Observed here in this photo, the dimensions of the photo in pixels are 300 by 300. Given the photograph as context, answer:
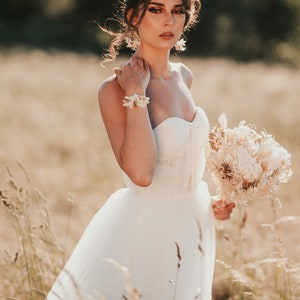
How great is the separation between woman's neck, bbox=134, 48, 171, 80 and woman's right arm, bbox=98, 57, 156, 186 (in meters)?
0.13

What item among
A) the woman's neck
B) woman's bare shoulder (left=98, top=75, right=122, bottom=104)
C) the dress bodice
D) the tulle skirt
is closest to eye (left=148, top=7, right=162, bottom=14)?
the woman's neck

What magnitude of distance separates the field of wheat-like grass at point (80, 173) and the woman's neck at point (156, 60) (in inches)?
31.6

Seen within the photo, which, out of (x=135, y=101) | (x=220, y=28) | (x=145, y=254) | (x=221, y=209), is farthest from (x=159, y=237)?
(x=220, y=28)

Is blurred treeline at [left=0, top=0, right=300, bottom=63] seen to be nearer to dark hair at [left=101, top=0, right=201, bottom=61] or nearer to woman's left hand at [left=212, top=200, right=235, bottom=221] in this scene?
dark hair at [left=101, top=0, right=201, bottom=61]

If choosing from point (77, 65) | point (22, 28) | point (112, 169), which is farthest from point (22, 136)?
point (22, 28)

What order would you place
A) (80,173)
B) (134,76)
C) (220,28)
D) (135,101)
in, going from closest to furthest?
(135,101) → (134,76) → (80,173) → (220,28)

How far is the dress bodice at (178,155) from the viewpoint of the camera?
2.84 meters

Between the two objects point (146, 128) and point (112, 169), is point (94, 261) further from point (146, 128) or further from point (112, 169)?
point (112, 169)

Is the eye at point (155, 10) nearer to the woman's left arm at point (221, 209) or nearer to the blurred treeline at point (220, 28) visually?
the woman's left arm at point (221, 209)

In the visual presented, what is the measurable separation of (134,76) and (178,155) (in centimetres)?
42

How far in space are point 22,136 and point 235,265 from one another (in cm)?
581

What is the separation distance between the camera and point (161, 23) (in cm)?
289

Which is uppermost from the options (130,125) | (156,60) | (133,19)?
(133,19)

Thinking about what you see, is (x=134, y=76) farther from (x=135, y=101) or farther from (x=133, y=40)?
(x=133, y=40)
